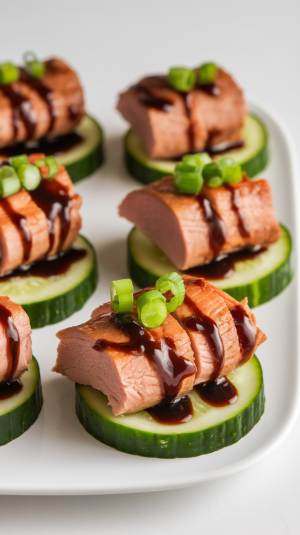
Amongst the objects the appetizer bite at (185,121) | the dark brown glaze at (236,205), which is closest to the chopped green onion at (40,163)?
the dark brown glaze at (236,205)

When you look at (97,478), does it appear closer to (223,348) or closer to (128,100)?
(223,348)

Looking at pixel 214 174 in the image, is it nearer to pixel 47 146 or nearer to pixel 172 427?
pixel 172 427

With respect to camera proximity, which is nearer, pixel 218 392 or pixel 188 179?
pixel 218 392

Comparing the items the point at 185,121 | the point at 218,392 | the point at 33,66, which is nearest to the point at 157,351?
the point at 218,392

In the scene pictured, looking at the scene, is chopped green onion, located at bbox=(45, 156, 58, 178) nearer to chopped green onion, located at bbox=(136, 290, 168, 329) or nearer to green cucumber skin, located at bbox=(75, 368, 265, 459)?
chopped green onion, located at bbox=(136, 290, 168, 329)

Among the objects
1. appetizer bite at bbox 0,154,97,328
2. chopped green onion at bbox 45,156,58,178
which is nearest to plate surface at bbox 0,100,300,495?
appetizer bite at bbox 0,154,97,328

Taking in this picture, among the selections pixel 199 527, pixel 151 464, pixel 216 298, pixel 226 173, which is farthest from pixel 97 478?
pixel 226 173

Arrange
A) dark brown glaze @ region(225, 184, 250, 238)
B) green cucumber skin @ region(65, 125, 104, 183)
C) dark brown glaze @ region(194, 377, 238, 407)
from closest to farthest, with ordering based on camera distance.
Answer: dark brown glaze @ region(194, 377, 238, 407) → dark brown glaze @ region(225, 184, 250, 238) → green cucumber skin @ region(65, 125, 104, 183)
